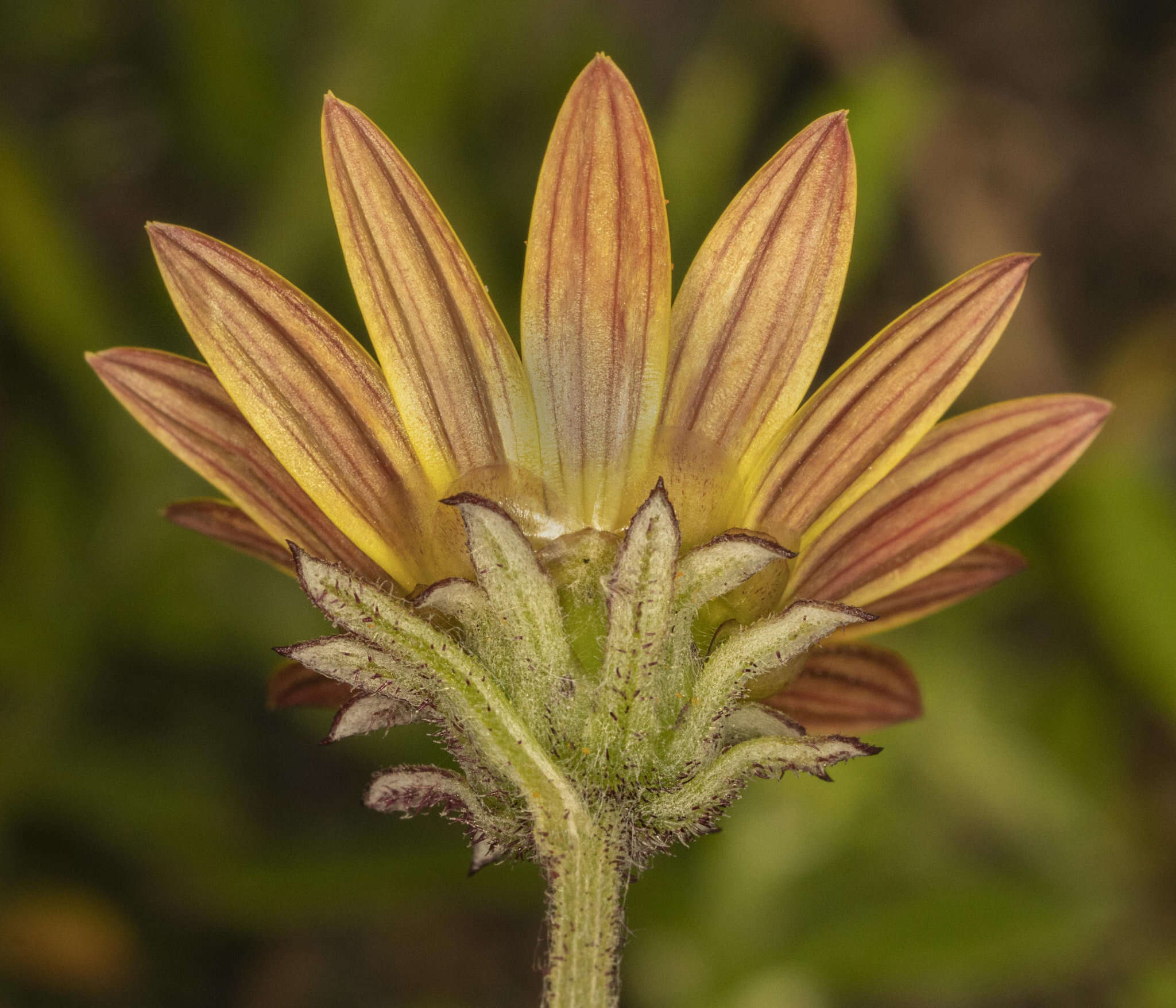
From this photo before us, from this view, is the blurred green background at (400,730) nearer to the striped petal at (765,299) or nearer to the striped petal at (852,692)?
the striped petal at (852,692)

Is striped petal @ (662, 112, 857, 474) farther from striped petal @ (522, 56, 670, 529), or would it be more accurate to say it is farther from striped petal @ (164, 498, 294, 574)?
striped petal @ (164, 498, 294, 574)

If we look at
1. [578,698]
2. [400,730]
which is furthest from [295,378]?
[400,730]

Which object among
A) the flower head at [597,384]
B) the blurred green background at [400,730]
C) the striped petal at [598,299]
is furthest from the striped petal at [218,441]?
the blurred green background at [400,730]

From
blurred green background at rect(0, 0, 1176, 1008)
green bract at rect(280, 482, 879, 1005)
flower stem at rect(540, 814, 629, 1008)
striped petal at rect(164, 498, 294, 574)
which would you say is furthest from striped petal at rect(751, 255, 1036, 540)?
blurred green background at rect(0, 0, 1176, 1008)

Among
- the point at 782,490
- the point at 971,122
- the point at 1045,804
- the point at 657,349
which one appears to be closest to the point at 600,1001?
the point at 782,490

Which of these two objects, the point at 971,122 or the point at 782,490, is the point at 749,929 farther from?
the point at 971,122

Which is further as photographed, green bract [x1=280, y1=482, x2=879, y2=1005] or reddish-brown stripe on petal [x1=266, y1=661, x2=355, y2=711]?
reddish-brown stripe on petal [x1=266, y1=661, x2=355, y2=711]
